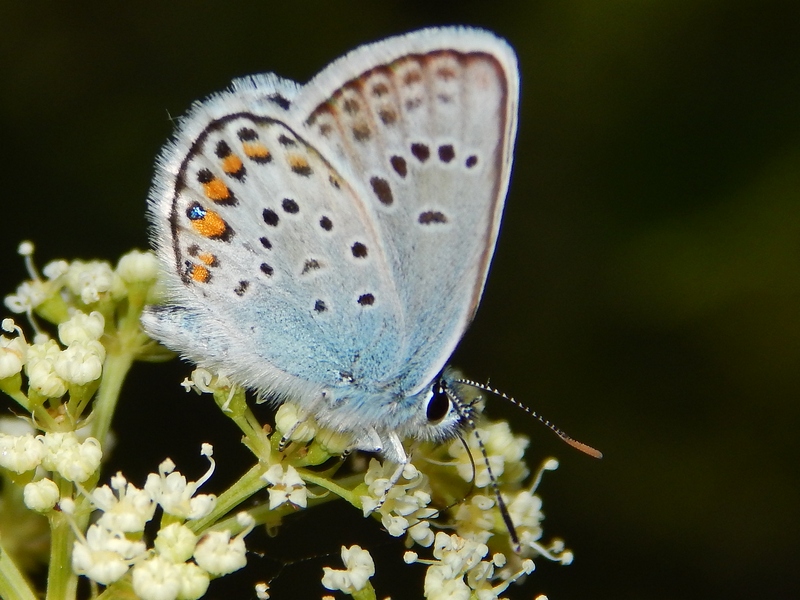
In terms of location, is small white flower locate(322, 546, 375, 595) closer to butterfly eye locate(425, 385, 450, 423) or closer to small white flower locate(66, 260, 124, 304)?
butterfly eye locate(425, 385, 450, 423)

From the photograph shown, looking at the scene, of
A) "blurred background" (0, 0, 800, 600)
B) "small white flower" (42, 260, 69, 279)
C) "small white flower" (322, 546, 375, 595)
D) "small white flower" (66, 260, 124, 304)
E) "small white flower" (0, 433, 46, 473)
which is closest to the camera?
"small white flower" (0, 433, 46, 473)

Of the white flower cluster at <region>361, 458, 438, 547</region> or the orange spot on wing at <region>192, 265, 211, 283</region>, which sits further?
the orange spot on wing at <region>192, 265, 211, 283</region>

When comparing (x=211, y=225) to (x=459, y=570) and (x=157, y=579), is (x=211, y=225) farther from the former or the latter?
(x=459, y=570)

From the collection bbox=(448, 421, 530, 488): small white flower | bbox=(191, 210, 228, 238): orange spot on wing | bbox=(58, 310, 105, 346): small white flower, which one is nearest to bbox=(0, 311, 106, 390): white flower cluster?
bbox=(58, 310, 105, 346): small white flower

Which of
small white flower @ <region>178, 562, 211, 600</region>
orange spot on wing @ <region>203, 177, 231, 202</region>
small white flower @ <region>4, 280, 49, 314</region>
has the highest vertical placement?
orange spot on wing @ <region>203, 177, 231, 202</region>

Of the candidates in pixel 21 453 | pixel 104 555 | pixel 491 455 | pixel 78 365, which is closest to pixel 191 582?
pixel 104 555
